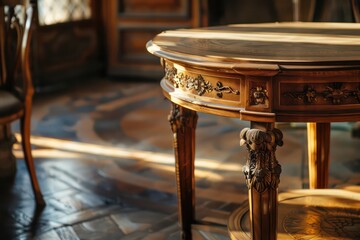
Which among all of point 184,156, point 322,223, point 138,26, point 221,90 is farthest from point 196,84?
point 138,26

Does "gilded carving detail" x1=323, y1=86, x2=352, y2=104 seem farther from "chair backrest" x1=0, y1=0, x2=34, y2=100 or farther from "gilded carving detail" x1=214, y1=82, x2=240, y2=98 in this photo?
"chair backrest" x1=0, y1=0, x2=34, y2=100

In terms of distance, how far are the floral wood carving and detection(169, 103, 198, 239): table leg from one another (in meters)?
0.23

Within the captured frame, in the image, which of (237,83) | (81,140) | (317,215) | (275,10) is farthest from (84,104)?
(237,83)

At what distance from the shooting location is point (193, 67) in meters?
1.83

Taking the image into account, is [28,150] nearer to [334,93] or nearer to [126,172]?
[126,172]

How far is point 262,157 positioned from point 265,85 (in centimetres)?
20

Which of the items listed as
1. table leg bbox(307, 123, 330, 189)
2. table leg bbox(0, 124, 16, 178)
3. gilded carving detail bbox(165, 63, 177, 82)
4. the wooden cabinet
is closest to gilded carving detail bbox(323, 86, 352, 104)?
gilded carving detail bbox(165, 63, 177, 82)

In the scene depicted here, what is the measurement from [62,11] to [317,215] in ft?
12.9

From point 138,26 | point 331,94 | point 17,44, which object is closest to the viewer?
point 331,94

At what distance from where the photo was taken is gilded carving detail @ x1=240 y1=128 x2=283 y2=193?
1704 millimetres

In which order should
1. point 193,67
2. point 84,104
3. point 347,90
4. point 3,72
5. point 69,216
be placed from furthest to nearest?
point 84,104
point 3,72
point 69,216
point 193,67
point 347,90

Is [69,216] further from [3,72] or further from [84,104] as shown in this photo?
[84,104]

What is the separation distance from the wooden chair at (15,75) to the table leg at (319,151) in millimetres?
1242

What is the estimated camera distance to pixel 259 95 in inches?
66.1
